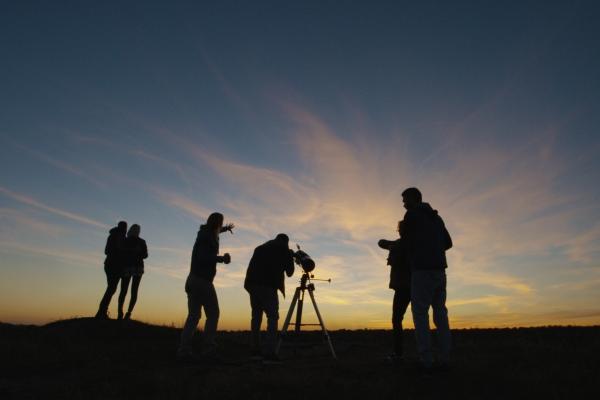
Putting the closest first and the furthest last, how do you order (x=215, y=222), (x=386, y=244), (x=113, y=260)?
(x=386, y=244), (x=215, y=222), (x=113, y=260)

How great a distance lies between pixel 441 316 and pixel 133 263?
8474 mm

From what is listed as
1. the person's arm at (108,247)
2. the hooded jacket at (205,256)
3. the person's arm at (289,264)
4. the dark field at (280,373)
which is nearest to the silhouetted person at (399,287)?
the dark field at (280,373)

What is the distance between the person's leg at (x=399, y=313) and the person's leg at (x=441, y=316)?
3.84 feet

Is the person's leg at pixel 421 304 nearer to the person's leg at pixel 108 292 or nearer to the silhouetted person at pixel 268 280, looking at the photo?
the silhouetted person at pixel 268 280

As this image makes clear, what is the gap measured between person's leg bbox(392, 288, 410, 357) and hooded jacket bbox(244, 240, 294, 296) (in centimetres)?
220

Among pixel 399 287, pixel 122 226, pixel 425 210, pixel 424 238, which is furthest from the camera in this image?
pixel 122 226

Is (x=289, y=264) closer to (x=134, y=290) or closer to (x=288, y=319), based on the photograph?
(x=288, y=319)

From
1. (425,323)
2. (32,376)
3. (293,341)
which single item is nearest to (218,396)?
(425,323)

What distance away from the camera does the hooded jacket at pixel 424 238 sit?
21.4 ft

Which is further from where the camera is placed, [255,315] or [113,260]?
[113,260]

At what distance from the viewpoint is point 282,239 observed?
8.98m

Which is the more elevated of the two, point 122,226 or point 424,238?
point 122,226

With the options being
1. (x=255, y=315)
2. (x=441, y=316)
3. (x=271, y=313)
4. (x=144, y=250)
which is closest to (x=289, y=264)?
(x=271, y=313)

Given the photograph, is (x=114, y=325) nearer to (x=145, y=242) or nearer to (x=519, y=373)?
(x=145, y=242)
